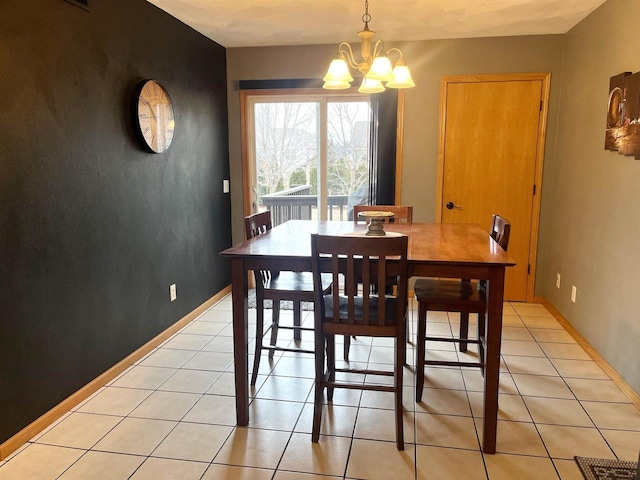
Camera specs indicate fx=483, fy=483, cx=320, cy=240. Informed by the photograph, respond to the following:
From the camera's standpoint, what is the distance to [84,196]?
260cm

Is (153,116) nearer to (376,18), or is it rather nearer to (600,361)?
(376,18)

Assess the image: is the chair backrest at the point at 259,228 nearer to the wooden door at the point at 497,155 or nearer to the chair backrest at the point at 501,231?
the chair backrest at the point at 501,231

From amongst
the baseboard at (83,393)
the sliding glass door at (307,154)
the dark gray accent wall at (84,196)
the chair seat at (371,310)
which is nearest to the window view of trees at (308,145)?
the sliding glass door at (307,154)

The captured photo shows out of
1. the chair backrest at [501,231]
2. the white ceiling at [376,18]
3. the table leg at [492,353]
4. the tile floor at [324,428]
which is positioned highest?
the white ceiling at [376,18]

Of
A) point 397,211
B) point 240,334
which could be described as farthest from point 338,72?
point 240,334

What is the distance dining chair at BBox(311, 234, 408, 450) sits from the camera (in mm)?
2045

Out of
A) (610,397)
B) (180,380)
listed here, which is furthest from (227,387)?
(610,397)

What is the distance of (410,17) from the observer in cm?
353

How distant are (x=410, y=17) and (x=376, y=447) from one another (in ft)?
9.59

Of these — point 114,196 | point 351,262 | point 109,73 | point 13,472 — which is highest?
point 109,73

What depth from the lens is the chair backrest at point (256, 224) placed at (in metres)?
2.84

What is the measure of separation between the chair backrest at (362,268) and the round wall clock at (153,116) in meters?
1.65

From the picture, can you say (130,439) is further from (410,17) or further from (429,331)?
(410,17)

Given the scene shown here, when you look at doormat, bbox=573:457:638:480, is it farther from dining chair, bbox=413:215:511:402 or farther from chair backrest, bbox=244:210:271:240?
chair backrest, bbox=244:210:271:240
